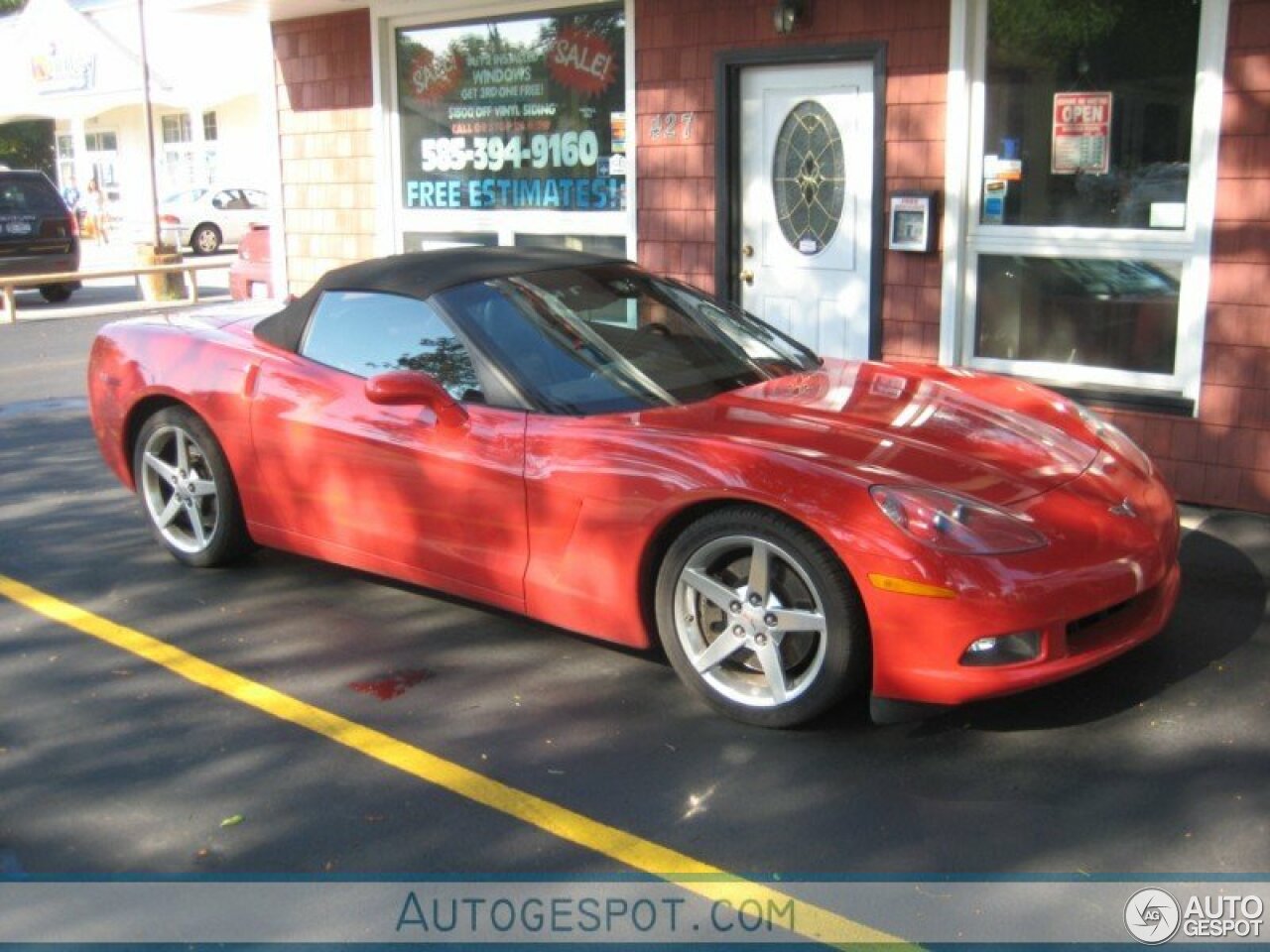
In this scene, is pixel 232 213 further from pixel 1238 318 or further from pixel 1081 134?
pixel 1238 318

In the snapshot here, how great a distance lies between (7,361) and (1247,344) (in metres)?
10.8

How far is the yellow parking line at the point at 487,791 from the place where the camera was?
3312mm

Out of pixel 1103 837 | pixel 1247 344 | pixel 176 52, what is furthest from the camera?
pixel 176 52

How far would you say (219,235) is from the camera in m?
27.6

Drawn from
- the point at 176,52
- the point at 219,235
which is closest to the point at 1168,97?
the point at 219,235

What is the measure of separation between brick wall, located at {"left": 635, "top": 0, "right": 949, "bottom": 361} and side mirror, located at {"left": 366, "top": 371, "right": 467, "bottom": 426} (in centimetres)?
394

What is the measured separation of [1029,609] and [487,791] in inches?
64.0

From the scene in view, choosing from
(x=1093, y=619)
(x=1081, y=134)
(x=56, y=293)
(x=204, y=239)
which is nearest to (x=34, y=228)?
(x=56, y=293)

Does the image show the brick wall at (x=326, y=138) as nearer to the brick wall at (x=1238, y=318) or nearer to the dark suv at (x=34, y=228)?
the brick wall at (x=1238, y=318)

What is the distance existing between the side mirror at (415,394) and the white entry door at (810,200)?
405cm

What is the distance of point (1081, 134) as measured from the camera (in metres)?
7.24

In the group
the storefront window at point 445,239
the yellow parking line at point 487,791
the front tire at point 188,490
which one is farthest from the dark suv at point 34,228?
the yellow parking line at point 487,791

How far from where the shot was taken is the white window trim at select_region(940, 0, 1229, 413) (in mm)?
6676

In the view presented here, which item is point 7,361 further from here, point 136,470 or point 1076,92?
point 1076,92
